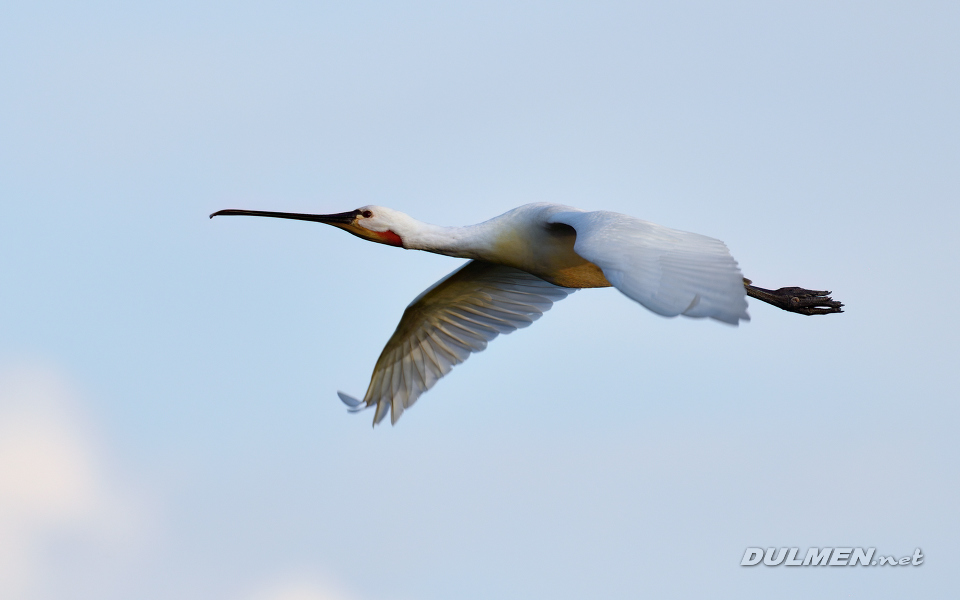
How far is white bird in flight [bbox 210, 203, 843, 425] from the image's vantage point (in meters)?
9.66

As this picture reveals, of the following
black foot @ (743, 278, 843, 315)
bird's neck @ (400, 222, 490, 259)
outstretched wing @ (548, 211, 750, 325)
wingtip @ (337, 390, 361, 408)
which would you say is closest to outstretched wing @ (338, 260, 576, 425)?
wingtip @ (337, 390, 361, 408)

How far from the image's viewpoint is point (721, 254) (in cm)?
1018

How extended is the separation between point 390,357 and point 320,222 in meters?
2.07

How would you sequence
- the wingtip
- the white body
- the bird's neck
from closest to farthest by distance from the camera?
the white body
the bird's neck
the wingtip

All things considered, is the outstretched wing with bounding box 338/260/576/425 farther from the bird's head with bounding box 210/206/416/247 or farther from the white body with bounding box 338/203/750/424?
the bird's head with bounding box 210/206/416/247

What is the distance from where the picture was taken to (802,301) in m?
15.2

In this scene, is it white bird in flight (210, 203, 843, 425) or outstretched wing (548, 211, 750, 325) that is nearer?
outstretched wing (548, 211, 750, 325)

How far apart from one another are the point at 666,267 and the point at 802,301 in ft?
19.2

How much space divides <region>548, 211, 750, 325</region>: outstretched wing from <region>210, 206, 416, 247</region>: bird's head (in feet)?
9.25

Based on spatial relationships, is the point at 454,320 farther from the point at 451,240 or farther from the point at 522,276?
→ the point at 451,240

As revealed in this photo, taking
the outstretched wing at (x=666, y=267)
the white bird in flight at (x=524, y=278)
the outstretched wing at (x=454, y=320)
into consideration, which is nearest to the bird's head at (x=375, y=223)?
the white bird in flight at (x=524, y=278)

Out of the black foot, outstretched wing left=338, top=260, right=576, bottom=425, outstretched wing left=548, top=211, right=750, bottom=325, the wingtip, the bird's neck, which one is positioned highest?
outstretched wing left=548, top=211, right=750, bottom=325

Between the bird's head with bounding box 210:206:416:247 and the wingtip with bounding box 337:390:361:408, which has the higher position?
the bird's head with bounding box 210:206:416:247

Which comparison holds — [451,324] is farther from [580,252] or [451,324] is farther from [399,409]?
[580,252]
